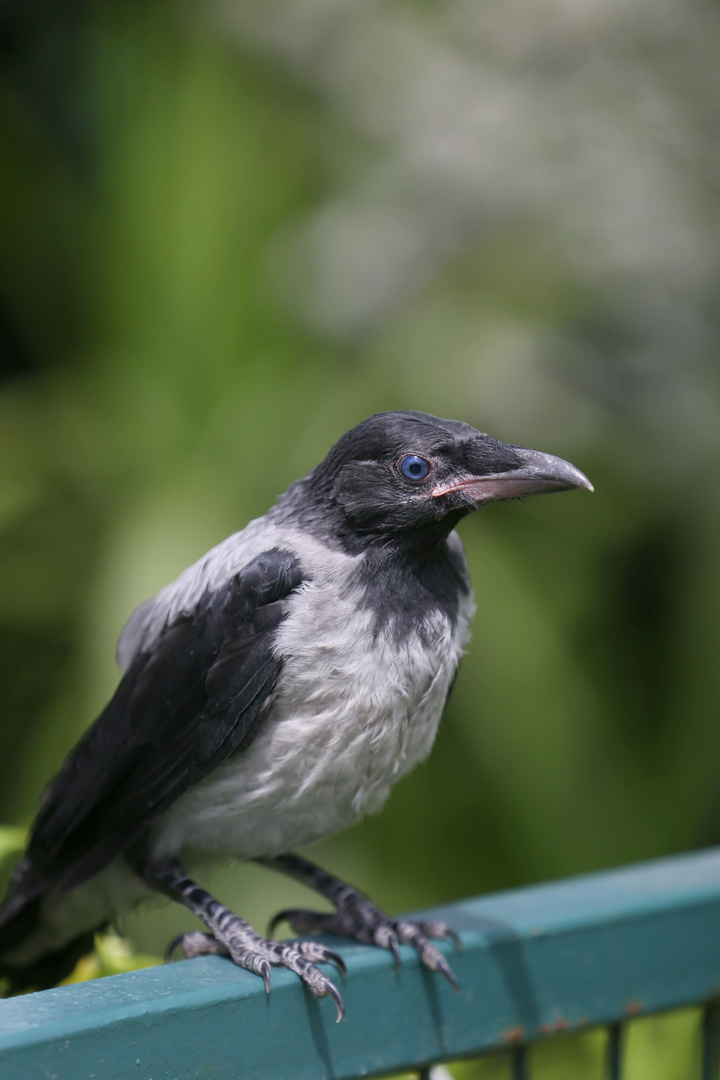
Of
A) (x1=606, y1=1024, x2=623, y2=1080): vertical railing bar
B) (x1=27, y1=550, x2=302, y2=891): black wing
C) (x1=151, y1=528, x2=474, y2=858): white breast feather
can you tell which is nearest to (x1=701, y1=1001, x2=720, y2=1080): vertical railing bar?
(x1=606, y1=1024, x2=623, y2=1080): vertical railing bar

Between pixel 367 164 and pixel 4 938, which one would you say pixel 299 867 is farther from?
pixel 367 164

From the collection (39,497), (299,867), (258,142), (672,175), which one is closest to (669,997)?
(299,867)

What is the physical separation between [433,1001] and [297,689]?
561 millimetres

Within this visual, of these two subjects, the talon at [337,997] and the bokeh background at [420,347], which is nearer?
the talon at [337,997]

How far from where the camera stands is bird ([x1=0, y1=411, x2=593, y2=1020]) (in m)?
1.80

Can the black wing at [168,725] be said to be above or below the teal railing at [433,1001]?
above

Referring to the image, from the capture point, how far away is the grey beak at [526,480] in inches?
68.5

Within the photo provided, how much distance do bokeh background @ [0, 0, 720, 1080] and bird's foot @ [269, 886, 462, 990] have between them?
1031mm

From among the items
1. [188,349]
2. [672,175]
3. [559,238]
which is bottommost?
[188,349]

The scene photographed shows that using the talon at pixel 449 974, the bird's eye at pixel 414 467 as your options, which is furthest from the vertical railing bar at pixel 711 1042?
the bird's eye at pixel 414 467

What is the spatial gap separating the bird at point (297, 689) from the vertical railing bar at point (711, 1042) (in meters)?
0.61

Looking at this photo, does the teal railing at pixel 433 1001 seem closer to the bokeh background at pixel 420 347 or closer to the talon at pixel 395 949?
the talon at pixel 395 949

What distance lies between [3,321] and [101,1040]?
304cm

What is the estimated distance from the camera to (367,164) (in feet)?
12.5
